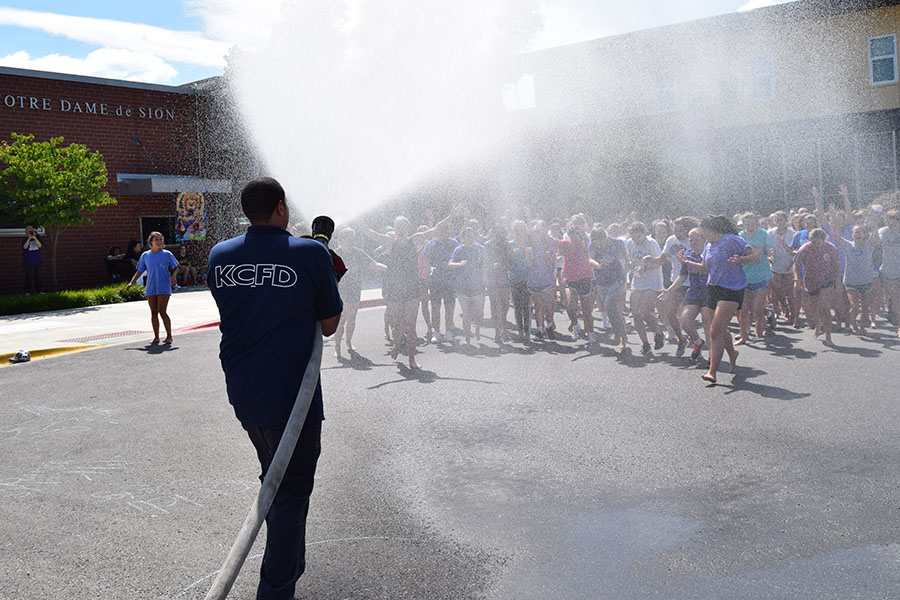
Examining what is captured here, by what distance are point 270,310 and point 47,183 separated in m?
17.4

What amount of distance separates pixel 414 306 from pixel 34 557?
6231mm

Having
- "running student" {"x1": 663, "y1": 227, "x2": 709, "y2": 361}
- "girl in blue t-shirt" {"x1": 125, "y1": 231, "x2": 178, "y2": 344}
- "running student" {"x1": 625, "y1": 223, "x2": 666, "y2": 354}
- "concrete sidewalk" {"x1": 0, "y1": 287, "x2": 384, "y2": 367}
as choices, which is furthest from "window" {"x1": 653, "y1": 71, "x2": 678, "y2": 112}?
"girl in blue t-shirt" {"x1": 125, "y1": 231, "x2": 178, "y2": 344}

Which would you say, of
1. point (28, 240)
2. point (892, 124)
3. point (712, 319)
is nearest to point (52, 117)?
point (28, 240)

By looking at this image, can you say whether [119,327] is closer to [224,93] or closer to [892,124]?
[224,93]

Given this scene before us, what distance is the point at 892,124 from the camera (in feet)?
83.3

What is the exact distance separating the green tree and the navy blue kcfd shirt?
1698cm

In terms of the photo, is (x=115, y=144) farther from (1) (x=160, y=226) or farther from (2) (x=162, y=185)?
(1) (x=160, y=226)

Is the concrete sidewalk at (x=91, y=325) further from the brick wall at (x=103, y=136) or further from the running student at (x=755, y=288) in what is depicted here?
the running student at (x=755, y=288)

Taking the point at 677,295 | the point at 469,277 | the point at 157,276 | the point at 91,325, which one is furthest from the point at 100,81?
the point at 677,295

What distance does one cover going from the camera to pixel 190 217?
2494cm

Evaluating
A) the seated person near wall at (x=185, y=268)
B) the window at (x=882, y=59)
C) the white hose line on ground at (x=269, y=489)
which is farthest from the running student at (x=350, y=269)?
the window at (x=882, y=59)

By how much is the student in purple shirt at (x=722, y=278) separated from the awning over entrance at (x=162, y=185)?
1837cm

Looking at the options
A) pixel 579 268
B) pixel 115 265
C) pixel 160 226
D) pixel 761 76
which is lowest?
pixel 579 268

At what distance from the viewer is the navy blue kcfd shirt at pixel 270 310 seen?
11.2 feet
